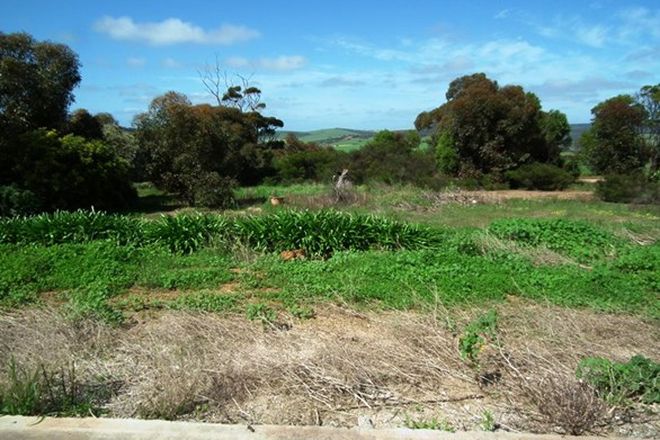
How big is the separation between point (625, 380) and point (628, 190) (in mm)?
15880

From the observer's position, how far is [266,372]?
11.9 feet

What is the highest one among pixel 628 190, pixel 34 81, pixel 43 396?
pixel 34 81

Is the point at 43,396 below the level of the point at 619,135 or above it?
below

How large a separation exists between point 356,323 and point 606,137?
2293cm

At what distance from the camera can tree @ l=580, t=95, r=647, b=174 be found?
74.1ft

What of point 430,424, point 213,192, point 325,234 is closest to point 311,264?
point 325,234

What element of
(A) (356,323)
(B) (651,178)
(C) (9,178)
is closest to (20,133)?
(C) (9,178)

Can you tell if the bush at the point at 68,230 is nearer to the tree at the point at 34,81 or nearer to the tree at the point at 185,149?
the tree at the point at 185,149

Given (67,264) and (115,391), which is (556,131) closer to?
(67,264)

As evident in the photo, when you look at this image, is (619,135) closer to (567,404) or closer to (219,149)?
(219,149)

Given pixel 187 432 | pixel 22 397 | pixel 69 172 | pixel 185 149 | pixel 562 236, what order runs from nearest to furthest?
pixel 187 432, pixel 22 397, pixel 562 236, pixel 69 172, pixel 185 149

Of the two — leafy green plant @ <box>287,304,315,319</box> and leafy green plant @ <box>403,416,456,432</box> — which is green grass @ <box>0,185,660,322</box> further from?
leafy green plant @ <box>403,416,456,432</box>

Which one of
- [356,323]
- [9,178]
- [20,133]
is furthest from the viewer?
[20,133]

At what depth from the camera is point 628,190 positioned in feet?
55.1
